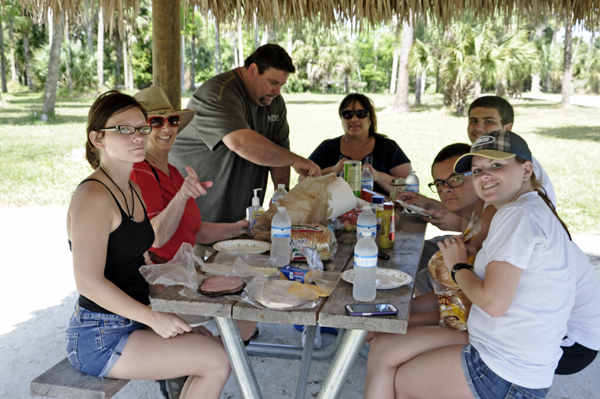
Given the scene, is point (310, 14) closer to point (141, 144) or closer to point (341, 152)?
point (341, 152)

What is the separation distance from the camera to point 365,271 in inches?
77.8

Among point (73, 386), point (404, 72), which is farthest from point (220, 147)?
point (404, 72)

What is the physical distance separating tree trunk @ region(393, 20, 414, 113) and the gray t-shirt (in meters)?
16.3

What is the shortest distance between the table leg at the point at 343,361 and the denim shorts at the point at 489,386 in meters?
0.40

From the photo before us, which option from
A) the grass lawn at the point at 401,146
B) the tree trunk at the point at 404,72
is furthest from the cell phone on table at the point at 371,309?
the tree trunk at the point at 404,72

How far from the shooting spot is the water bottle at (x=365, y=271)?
1874mm

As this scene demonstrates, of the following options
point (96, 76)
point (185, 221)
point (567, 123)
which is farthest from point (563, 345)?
point (96, 76)

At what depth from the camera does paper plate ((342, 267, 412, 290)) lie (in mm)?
2037

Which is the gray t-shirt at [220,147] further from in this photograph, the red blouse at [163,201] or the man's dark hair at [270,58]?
the red blouse at [163,201]

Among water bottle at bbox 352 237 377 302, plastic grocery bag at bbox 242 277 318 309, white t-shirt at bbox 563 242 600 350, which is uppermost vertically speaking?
water bottle at bbox 352 237 377 302

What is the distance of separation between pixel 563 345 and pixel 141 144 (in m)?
1.90


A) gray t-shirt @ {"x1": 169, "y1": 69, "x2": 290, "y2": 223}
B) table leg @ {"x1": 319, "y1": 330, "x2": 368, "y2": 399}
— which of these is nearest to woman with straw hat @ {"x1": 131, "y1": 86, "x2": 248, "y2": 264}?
gray t-shirt @ {"x1": 169, "y1": 69, "x2": 290, "y2": 223}

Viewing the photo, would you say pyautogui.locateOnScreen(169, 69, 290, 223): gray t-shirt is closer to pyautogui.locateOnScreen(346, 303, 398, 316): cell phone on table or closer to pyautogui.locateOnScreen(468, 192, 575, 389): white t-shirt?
pyautogui.locateOnScreen(346, 303, 398, 316): cell phone on table

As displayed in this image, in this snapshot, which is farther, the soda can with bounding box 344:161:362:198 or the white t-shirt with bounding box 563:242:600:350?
the soda can with bounding box 344:161:362:198
